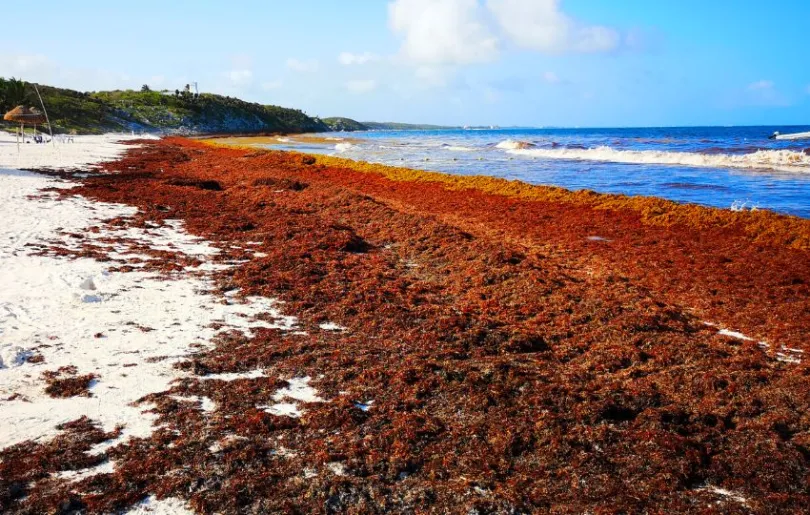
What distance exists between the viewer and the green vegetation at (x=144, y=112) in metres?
59.6

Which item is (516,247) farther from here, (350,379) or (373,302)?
(350,379)

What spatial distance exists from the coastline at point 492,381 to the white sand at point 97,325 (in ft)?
1.19

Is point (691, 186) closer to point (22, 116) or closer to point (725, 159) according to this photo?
point (725, 159)

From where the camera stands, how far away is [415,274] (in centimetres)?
907

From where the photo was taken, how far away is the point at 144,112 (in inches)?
3253

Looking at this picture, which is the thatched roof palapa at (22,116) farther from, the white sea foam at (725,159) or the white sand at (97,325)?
the white sea foam at (725,159)

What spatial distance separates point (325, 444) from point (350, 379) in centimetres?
112

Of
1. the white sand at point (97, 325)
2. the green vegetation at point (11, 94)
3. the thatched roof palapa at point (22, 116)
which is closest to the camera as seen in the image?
the white sand at point (97, 325)

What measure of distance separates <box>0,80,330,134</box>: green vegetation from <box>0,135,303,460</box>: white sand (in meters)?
53.6

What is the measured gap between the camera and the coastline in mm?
3561

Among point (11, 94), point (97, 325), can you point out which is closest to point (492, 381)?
point (97, 325)

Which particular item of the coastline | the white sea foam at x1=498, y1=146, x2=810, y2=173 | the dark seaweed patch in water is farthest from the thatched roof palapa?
the white sea foam at x1=498, y1=146, x2=810, y2=173

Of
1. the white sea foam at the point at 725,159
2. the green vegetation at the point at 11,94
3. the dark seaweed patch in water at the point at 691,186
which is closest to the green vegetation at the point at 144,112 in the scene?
the green vegetation at the point at 11,94

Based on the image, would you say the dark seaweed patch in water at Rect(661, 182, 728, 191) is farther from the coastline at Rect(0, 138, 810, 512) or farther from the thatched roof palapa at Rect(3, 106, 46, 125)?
the thatched roof palapa at Rect(3, 106, 46, 125)
